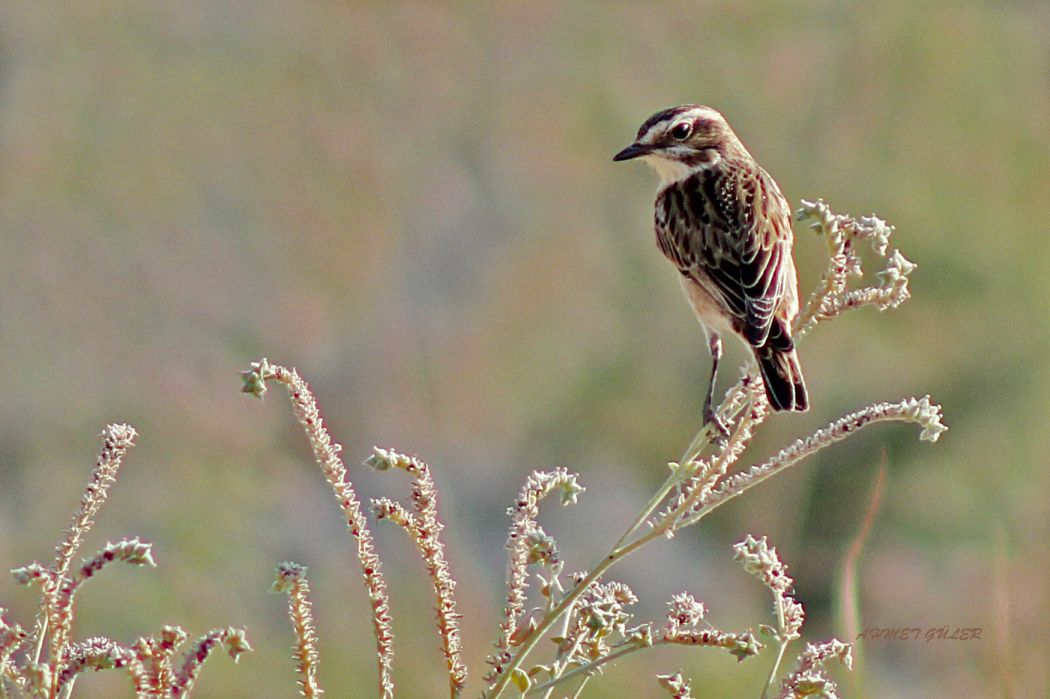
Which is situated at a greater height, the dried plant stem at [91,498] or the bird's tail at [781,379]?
the bird's tail at [781,379]

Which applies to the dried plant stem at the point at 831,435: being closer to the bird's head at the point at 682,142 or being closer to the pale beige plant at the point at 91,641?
the pale beige plant at the point at 91,641

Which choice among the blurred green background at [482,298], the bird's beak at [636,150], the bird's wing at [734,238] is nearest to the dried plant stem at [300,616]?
the bird's wing at [734,238]

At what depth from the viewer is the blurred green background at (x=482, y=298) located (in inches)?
261

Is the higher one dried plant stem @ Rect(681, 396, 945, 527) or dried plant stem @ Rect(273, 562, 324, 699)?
dried plant stem @ Rect(681, 396, 945, 527)

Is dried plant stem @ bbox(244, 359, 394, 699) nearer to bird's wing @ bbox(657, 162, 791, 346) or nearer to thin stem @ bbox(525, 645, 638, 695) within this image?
thin stem @ bbox(525, 645, 638, 695)

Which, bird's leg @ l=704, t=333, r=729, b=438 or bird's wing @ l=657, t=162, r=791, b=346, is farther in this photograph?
bird's wing @ l=657, t=162, r=791, b=346

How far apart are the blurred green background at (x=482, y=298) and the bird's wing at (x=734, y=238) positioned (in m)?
2.19

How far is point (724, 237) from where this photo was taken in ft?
12.3

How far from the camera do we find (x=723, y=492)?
1.81 meters

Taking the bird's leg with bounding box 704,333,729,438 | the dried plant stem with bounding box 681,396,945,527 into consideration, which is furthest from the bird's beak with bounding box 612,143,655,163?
the dried plant stem with bounding box 681,396,945,527

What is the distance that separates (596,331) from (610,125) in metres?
1.48

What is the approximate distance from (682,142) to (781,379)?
1446 millimetres

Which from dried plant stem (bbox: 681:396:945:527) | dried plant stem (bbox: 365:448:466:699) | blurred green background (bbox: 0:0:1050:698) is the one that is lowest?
→ dried plant stem (bbox: 365:448:466:699)

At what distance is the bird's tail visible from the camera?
286 centimetres
